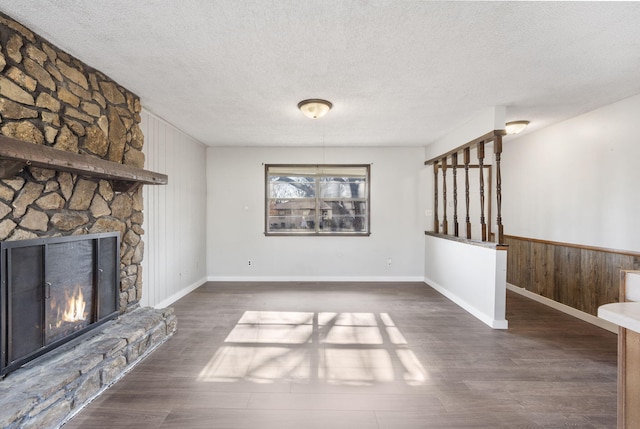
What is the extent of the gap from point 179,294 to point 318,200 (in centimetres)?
282

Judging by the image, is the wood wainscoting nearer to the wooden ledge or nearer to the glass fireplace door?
the wooden ledge

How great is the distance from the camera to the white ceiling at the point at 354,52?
1832 millimetres

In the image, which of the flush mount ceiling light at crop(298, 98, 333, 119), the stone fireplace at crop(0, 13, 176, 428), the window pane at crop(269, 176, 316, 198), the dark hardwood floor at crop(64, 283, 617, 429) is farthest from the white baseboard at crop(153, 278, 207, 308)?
the flush mount ceiling light at crop(298, 98, 333, 119)

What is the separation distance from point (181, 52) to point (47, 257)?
179cm

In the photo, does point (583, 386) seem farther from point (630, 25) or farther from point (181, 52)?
point (181, 52)

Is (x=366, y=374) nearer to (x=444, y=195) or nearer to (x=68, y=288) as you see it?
(x=68, y=288)

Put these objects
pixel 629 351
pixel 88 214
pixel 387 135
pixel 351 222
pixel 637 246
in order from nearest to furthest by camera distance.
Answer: pixel 629 351, pixel 88 214, pixel 637 246, pixel 387 135, pixel 351 222

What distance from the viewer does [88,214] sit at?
251cm

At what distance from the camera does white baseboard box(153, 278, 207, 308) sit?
3.96 meters

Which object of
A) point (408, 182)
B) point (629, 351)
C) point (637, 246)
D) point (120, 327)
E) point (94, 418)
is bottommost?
point (94, 418)

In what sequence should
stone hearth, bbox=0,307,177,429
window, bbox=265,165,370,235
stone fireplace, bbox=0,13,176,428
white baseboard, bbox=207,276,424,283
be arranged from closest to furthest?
stone hearth, bbox=0,307,177,429, stone fireplace, bbox=0,13,176,428, white baseboard, bbox=207,276,424,283, window, bbox=265,165,370,235

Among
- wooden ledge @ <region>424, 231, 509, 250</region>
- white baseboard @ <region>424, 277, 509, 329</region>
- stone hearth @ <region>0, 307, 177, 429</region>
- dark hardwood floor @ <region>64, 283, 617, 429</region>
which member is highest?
wooden ledge @ <region>424, 231, 509, 250</region>

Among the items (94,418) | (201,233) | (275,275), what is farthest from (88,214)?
(275,275)

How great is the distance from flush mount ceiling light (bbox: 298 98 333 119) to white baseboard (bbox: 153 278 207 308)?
10.2ft
